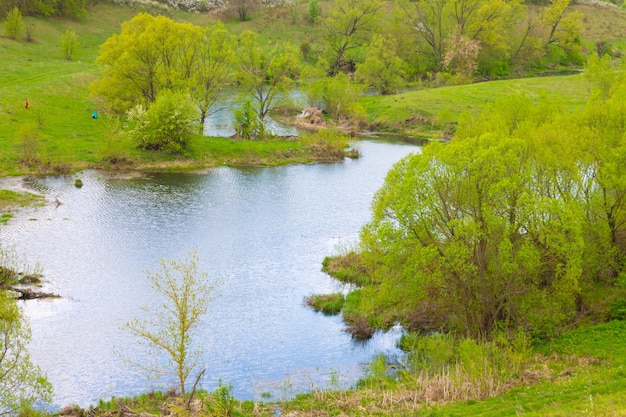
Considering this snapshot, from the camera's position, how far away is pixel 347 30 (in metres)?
126

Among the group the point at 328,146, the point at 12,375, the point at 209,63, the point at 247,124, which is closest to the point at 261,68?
the point at 209,63

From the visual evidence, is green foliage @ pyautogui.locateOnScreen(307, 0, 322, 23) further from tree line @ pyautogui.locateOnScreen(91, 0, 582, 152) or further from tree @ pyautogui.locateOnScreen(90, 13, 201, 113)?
tree @ pyautogui.locateOnScreen(90, 13, 201, 113)

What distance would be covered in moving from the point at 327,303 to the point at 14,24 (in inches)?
3483

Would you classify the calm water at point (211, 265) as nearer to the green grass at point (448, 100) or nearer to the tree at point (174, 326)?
the tree at point (174, 326)

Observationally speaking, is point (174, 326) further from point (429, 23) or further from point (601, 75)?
point (429, 23)

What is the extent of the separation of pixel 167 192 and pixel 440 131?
46327 mm

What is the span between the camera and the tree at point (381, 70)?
111938 mm

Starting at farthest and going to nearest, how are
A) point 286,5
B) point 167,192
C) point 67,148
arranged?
point 286,5, point 67,148, point 167,192

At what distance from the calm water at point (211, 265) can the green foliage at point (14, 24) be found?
177ft

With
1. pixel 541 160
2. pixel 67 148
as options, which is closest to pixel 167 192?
pixel 67 148

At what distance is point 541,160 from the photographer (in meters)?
35.2

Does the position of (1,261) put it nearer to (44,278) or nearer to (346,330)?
(44,278)

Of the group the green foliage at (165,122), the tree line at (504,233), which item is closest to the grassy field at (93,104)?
the green foliage at (165,122)

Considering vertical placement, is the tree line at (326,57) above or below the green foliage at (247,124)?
above
